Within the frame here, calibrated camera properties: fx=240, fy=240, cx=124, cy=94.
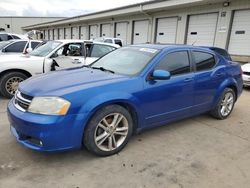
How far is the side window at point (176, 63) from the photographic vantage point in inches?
152

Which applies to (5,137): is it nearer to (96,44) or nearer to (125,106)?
(125,106)

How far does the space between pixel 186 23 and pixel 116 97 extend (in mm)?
13426

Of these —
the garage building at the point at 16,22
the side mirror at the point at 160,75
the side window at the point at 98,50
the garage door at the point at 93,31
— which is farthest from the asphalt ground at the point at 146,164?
the garage building at the point at 16,22

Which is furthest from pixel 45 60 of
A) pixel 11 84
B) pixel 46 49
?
pixel 11 84

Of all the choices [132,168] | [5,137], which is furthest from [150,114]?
[5,137]

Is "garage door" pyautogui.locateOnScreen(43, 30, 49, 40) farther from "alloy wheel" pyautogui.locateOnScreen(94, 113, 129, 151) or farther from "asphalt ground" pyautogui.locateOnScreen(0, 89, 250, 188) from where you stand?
"alloy wheel" pyautogui.locateOnScreen(94, 113, 129, 151)

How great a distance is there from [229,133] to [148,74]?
201 cm

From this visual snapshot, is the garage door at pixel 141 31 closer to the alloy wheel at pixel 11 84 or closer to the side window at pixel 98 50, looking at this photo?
the side window at pixel 98 50

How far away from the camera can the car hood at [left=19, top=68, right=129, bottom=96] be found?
3.05 metres

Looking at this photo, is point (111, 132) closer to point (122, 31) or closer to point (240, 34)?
point (240, 34)

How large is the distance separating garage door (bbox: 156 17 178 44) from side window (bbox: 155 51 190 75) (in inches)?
498

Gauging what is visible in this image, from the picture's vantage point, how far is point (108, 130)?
329 centimetres

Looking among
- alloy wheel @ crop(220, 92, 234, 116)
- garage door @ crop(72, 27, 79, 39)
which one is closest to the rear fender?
alloy wheel @ crop(220, 92, 234, 116)

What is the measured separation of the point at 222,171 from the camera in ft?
10.1
